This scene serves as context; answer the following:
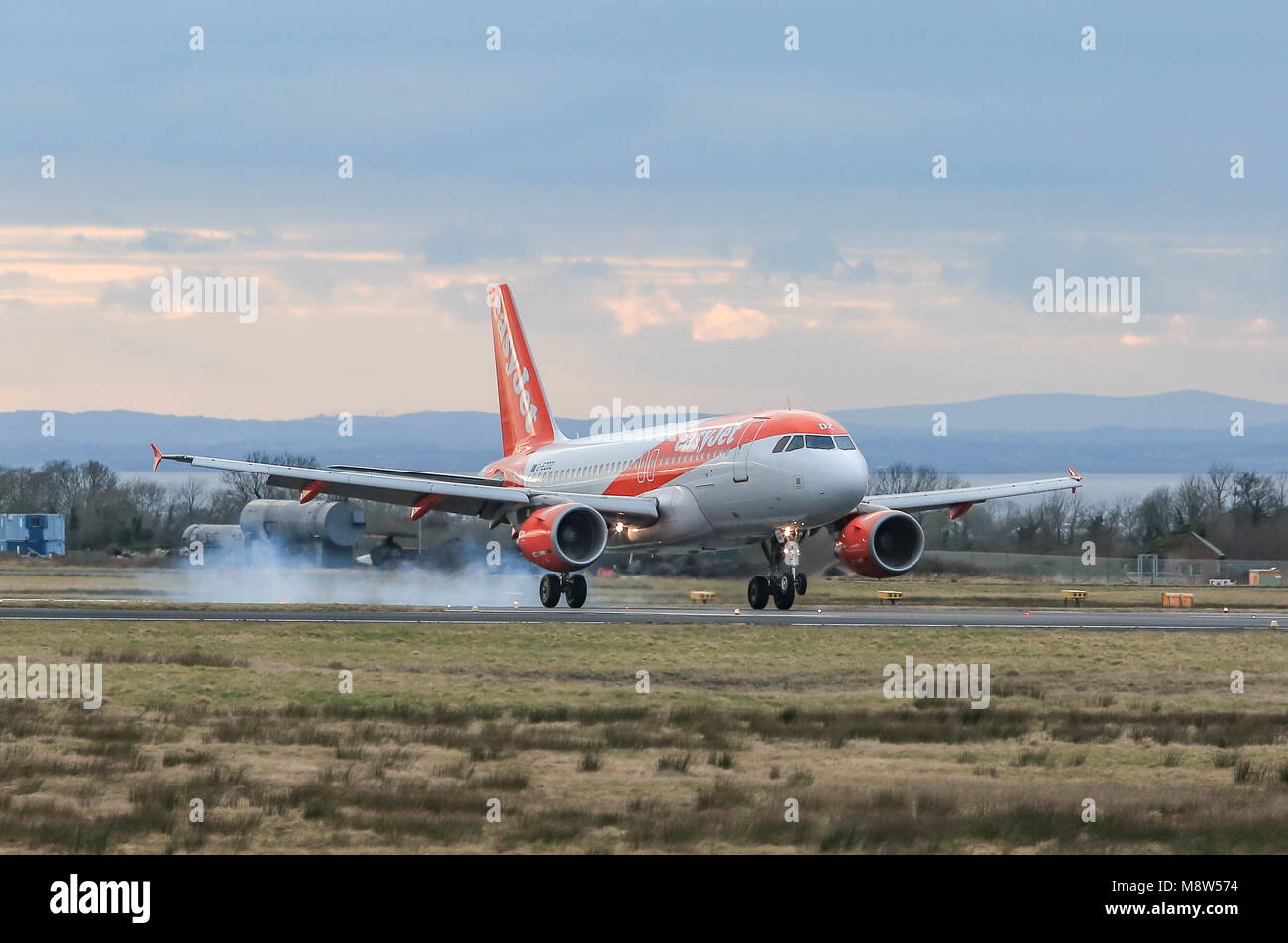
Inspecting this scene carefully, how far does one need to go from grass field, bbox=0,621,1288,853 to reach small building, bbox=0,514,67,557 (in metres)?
73.1

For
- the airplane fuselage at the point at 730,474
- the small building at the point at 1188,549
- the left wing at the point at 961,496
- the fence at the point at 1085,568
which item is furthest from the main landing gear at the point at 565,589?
the small building at the point at 1188,549

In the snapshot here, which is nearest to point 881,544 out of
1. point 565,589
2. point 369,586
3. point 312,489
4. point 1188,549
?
point 565,589

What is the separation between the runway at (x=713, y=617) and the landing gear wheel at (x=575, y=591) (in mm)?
364

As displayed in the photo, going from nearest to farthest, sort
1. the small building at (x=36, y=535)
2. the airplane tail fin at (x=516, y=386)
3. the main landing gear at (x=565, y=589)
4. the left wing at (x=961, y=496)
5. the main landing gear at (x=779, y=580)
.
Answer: the main landing gear at (x=779, y=580) < the main landing gear at (x=565, y=589) < the left wing at (x=961, y=496) < the airplane tail fin at (x=516, y=386) < the small building at (x=36, y=535)

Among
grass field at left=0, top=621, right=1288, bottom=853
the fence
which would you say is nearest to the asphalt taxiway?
grass field at left=0, top=621, right=1288, bottom=853

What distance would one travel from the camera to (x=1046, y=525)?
101188 mm

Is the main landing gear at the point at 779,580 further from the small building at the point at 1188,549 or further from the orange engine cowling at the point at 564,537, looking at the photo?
the small building at the point at 1188,549

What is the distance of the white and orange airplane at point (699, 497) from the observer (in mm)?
44906

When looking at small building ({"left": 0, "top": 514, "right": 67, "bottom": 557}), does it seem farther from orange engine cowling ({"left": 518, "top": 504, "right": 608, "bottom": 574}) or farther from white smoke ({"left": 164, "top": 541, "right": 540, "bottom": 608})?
orange engine cowling ({"left": 518, "top": 504, "right": 608, "bottom": 574})

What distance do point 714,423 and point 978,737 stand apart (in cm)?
2606

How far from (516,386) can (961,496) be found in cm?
1903

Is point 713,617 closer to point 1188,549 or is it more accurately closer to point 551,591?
point 551,591

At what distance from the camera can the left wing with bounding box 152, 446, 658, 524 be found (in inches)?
1928
